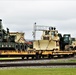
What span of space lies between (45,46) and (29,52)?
510cm

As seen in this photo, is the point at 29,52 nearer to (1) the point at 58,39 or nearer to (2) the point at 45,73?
(1) the point at 58,39

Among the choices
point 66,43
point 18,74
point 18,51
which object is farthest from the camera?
point 66,43

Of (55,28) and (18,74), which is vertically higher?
(55,28)

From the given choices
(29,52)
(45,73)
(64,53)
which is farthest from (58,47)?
(45,73)

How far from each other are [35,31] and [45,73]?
1160 inches

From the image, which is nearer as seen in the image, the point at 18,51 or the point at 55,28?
the point at 18,51

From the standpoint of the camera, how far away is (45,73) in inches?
751

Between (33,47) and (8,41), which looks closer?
(8,41)

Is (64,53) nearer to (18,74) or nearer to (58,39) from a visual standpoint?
(58,39)

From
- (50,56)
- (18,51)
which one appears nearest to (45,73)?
(18,51)

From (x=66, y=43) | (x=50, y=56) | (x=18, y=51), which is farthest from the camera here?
(x=66, y=43)

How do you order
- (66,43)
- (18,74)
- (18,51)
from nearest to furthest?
1. (18,74)
2. (18,51)
3. (66,43)

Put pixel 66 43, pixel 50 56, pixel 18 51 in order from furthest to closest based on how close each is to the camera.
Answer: pixel 66 43 → pixel 50 56 → pixel 18 51

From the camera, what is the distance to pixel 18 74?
1848 centimetres
